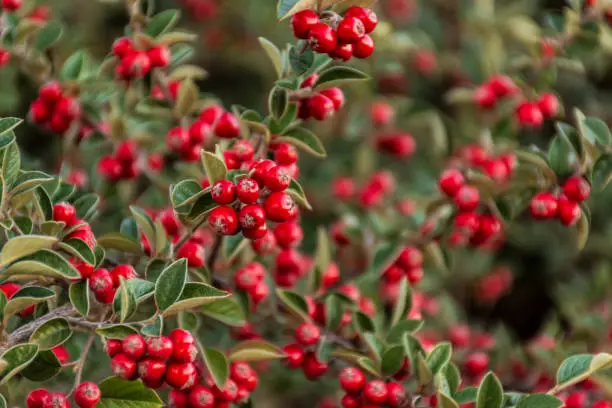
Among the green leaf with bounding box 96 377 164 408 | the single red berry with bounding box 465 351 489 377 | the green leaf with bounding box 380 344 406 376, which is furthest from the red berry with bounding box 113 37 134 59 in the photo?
the single red berry with bounding box 465 351 489 377

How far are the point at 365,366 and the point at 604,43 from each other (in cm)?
183

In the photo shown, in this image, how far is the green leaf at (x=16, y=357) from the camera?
1609 millimetres

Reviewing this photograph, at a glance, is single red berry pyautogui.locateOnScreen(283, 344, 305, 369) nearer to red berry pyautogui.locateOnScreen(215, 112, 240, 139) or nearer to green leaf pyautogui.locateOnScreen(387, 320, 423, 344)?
green leaf pyautogui.locateOnScreen(387, 320, 423, 344)

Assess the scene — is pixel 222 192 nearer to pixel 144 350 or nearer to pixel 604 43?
pixel 144 350

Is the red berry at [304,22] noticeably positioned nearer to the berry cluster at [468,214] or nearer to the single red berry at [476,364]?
the berry cluster at [468,214]

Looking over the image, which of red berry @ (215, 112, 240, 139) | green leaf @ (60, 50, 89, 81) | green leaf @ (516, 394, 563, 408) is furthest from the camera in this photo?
green leaf @ (60, 50, 89, 81)

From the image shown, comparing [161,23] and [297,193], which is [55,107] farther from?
[297,193]

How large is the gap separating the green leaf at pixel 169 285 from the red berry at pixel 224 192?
17 centimetres

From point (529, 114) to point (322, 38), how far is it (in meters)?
1.40

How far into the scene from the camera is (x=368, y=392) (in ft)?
6.71

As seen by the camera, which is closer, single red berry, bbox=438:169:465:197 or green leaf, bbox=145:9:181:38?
green leaf, bbox=145:9:181:38

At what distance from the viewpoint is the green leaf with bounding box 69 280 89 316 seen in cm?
175

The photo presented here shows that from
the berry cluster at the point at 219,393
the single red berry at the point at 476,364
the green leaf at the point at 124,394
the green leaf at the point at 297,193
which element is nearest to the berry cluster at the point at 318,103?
the green leaf at the point at 297,193

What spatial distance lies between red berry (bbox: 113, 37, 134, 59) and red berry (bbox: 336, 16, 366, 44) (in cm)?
83
